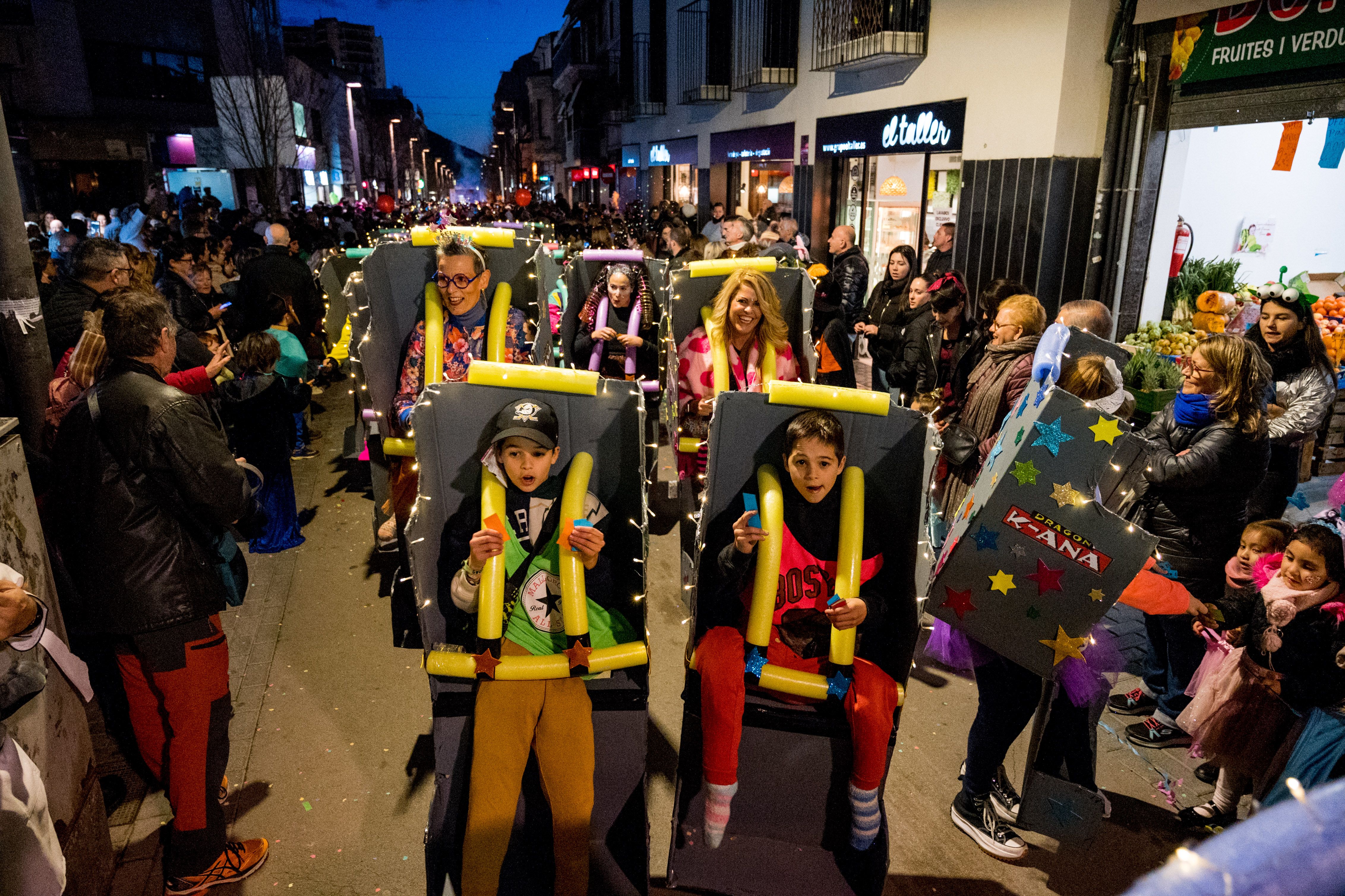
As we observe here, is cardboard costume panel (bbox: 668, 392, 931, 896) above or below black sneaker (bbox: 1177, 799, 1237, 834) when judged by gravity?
above

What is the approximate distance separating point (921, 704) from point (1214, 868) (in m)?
3.88

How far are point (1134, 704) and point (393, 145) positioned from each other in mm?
80731

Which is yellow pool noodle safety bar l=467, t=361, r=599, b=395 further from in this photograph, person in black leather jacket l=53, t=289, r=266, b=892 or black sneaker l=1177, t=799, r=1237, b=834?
black sneaker l=1177, t=799, r=1237, b=834

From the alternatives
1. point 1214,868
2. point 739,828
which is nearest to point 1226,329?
point 739,828

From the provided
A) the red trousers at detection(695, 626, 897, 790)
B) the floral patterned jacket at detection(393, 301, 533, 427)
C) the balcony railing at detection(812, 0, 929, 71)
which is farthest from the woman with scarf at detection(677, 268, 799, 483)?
the balcony railing at detection(812, 0, 929, 71)

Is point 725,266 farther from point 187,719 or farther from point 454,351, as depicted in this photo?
point 187,719

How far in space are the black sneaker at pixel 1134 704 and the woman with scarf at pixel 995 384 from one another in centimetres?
125

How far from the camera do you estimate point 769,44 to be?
1468 centimetres

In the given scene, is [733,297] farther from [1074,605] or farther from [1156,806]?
[1156,806]

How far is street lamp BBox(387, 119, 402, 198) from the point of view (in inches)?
2778

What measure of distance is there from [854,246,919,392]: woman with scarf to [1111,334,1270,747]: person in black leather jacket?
2.84 m

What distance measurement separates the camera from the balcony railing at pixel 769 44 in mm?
14156

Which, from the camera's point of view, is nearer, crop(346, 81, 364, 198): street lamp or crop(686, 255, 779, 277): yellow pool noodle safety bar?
crop(686, 255, 779, 277): yellow pool noodle safety bar

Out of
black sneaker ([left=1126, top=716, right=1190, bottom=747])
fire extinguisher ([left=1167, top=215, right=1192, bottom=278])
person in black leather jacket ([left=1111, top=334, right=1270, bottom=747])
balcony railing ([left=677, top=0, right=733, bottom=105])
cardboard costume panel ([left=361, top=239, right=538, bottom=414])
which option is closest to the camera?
person in black leather jacket ([left=1111, top=334, right=1270, bottom=747])
